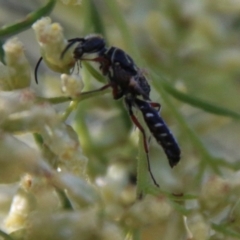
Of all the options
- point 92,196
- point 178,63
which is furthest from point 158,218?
point 178,63

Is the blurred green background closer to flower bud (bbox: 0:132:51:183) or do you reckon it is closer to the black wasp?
the black wasp

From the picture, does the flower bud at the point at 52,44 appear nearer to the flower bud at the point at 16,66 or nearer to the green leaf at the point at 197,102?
the flower bud at the point at 16,66

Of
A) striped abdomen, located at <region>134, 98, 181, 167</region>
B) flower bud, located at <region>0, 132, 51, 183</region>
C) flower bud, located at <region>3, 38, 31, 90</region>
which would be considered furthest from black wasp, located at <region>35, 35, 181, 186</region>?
flower bud, located at <region>0, 132, 51, 183</region>

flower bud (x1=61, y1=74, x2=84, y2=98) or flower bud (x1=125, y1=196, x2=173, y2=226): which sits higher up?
flower bud (x1=61, y1=74, x2=84, y2=98)

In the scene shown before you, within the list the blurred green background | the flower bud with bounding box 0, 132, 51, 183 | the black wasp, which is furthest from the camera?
the blurred green background

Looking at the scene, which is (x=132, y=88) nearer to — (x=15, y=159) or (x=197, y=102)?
(x=197, y=102)

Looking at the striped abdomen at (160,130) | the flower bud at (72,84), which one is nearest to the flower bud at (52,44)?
the flower bud at (72,84)

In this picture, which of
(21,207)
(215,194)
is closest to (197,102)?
(215,194)

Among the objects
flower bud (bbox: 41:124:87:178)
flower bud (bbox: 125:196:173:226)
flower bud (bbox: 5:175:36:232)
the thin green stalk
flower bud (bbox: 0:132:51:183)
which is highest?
flower bud (bbox: 0:132:51:183)
